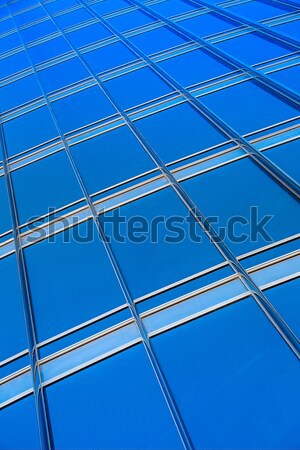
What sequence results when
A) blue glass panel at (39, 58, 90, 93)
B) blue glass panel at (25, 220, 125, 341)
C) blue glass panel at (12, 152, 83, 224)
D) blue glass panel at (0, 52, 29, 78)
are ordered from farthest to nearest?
blue glass panel at (0, 52, 29, 78) < blue glass panel at (39, 58, 90, 93) < blue glass panel at (12, 152, 83, 224) < blue glass panel at (25, 220, 125, 341)

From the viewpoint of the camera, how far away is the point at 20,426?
730 centimetres

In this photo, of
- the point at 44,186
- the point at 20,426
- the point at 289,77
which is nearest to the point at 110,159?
the point at 44,186

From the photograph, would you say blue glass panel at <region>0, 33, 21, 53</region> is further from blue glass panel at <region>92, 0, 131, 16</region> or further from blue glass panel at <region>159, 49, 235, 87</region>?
blue glass panel at <region>159, 49, 235, 87</region>

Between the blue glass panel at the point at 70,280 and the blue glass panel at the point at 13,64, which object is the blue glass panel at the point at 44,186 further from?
the blue glass panel at the point at 13,64

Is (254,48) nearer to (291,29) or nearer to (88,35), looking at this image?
(291,29)

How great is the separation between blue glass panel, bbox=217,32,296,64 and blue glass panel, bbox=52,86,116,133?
5.45 meters

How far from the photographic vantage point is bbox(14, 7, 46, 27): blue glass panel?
84.8 feet

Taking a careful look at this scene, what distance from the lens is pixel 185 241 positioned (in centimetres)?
939

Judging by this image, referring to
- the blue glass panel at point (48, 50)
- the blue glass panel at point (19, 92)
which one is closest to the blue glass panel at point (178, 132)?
the blue glass panel at point (19, 92)

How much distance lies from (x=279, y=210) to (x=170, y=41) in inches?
472

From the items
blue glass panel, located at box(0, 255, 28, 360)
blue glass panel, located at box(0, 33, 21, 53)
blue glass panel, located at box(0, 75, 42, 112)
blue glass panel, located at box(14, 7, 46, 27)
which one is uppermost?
blue glass panel, located at box(14, 7, 46, 27)

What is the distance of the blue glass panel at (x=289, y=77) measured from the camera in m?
13.4

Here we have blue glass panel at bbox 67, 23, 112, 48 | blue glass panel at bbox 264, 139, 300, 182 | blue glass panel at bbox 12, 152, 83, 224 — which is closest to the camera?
blue glass panel at bbox 264, 139, 300, 182

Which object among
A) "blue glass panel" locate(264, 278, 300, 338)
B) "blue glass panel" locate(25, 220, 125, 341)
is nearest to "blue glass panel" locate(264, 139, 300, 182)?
"blue glass panel" locate(264, 278, 300, 338)
